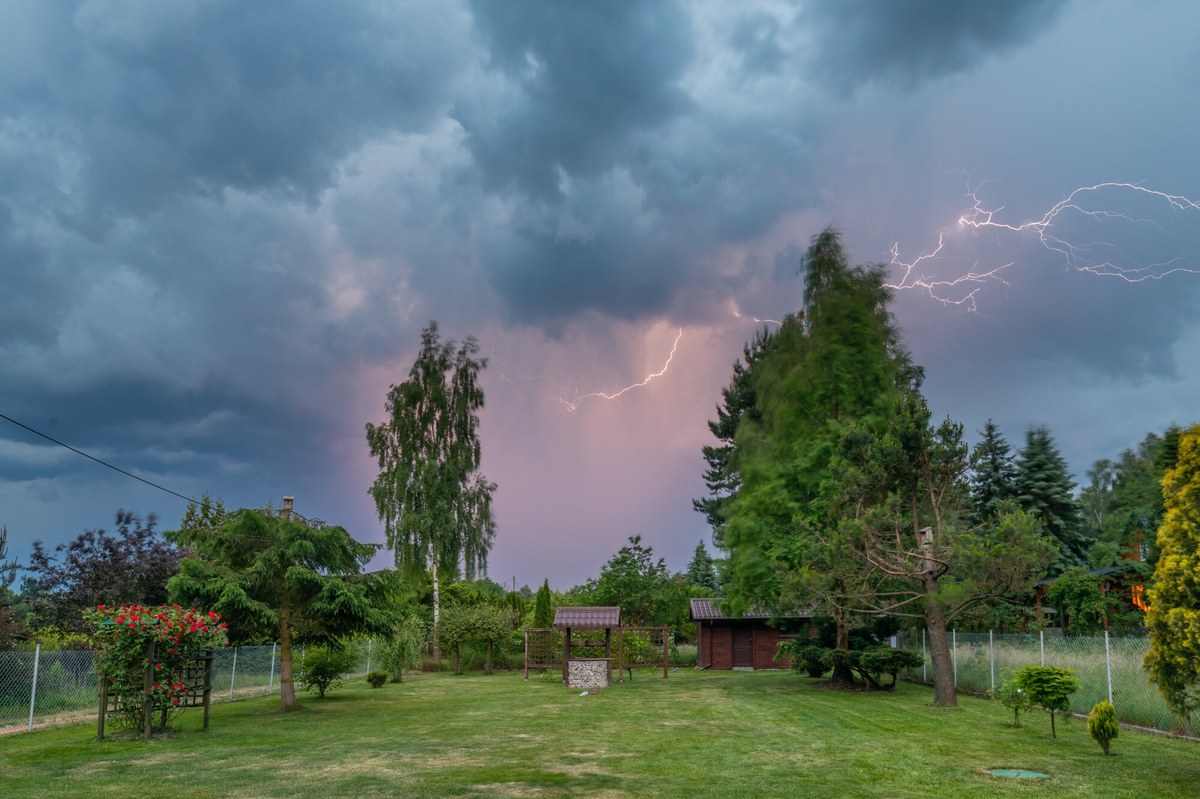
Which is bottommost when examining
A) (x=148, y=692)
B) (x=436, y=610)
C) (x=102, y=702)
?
(x=436, y=610)

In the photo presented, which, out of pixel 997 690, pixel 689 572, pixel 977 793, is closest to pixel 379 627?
pixel 977 793

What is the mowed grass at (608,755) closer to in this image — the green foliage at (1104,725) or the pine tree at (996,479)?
the green foliage at (1104,725)

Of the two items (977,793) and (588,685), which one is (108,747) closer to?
(977,793)

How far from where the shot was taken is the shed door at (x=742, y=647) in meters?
36.1

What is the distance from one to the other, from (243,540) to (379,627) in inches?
144

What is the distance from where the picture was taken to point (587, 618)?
29.2 meters

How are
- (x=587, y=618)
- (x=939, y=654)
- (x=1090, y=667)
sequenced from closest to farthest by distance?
(x=1090, y=667)
(x=939, y=654)
(x=587, y=618)

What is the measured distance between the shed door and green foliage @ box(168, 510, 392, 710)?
21188 millimetres

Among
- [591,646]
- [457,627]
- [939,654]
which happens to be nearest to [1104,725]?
[939,654]

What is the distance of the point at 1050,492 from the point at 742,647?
14720 millimetres

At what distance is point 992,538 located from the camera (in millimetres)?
Answer: 17766

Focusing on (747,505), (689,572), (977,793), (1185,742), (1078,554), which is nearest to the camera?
(977,793)

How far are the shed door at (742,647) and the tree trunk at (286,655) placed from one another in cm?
2200

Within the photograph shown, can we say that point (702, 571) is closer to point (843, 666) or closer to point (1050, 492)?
point (1050, 492)
